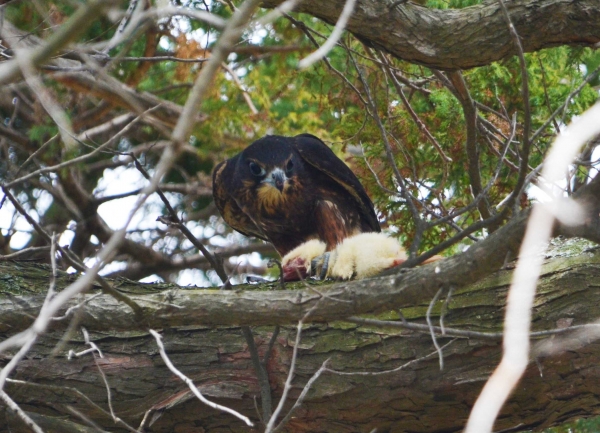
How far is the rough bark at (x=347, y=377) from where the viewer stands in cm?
338

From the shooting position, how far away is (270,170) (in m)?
5.70

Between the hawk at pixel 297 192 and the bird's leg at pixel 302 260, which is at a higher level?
the hawk at pixel 297 192

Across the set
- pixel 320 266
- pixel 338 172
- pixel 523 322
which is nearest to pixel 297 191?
pixel 338 172

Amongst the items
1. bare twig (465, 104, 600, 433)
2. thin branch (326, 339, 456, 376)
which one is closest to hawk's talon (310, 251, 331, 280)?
thin branch (326, 339, 456, 376)

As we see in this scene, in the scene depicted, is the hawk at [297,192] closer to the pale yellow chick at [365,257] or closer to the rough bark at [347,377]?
→ the pale yellow chick at [365,257]

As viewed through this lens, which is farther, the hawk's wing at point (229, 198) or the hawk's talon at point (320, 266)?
the hawk's wing at point (229, 198)

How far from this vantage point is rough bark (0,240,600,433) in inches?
133

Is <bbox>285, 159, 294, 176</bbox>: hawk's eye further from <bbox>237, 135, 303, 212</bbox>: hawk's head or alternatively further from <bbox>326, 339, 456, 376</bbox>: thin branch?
<bbox>326, 339, 456, 376</bbox>: thin branch

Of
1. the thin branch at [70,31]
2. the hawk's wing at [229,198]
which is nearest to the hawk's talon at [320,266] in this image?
the hawk's wing at [229,198]

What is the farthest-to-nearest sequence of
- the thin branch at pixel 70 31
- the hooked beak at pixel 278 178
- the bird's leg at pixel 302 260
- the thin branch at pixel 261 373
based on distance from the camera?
the hooked beak at pixel 278 178, the bird's leg at pixel 302 260, the thin branch at pixel 261 373, the thin branch at pixel 70 31

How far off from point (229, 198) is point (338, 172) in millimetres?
914

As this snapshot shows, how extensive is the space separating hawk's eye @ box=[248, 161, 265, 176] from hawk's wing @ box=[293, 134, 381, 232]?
1.05ft

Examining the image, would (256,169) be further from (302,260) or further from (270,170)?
(302,260)

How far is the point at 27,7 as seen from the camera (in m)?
5.43
